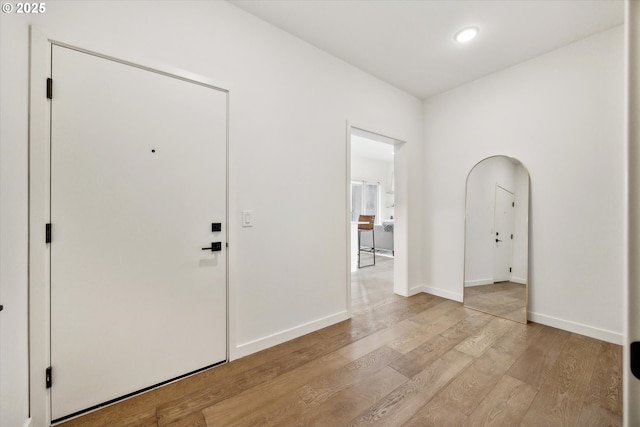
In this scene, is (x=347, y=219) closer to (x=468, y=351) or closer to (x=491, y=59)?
(x=468, y=351)

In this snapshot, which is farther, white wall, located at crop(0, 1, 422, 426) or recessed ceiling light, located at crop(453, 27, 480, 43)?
recessed ceiling light, located at crop(453, 27, 480, 43)

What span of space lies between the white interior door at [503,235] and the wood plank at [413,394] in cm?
148

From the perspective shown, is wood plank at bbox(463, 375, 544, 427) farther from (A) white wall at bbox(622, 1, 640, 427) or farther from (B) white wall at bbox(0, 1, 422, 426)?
(B) white wall at bbox(0, 1, 422, 426)

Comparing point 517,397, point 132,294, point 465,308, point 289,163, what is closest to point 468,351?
point 517,397

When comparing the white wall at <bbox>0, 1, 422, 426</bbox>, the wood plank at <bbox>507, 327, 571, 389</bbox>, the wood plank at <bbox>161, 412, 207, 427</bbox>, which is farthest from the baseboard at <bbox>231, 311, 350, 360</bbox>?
the wood plank at <bbox>507, 327, 571, 389</bbox>

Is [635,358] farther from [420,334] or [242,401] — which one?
[420,334]

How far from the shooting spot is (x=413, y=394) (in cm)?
167

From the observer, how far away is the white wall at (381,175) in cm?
781

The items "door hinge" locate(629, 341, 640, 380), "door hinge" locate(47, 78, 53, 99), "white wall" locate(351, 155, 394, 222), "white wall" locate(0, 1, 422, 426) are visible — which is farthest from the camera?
"white wall" locate(351, 155, 394, 222)

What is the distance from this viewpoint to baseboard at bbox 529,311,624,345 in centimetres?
229

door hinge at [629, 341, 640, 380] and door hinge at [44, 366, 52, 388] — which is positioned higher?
door hinge at [629, 341, 640, 380]

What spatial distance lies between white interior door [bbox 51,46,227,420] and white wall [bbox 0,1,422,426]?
13 centimetres

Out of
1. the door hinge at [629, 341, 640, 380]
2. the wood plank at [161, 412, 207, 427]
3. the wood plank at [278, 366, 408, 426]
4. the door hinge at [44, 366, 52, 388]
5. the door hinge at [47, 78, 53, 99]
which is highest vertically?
the door hinge at [47, 78, 53, 99]

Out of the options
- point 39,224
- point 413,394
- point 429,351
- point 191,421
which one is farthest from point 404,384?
point 39,224
